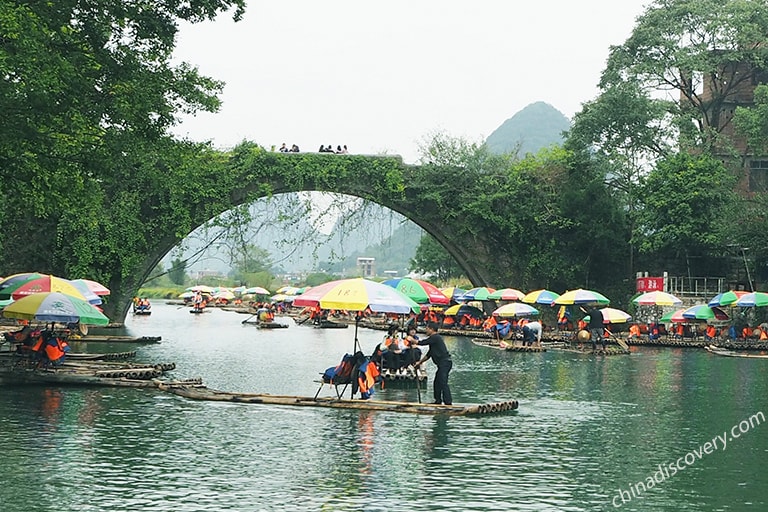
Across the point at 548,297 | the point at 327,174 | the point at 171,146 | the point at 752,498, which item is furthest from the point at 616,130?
the point at 752,498

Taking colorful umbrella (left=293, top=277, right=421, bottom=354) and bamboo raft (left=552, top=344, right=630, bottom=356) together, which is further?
bamboo raft (left=552, top=344, right=630, bottom=356)

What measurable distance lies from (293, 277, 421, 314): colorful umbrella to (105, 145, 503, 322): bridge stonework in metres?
24.5

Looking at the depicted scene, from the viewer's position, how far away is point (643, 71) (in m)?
44.9

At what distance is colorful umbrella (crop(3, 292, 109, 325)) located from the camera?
18.7m

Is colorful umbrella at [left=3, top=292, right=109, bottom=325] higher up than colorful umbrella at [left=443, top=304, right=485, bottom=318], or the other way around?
colorful umbrella at [left=443, top=304, right=485, bottom=318]

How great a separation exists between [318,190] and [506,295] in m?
9.62

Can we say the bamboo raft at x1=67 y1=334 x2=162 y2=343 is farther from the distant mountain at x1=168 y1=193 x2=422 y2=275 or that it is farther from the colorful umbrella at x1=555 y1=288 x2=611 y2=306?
the colorful umbrella at x1=555 y1=288 x2=611 y2=306

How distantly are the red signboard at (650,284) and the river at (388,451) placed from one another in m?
20.2

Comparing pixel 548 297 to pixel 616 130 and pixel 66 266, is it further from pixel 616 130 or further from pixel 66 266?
pixel 66 266

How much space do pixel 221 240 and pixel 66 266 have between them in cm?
643

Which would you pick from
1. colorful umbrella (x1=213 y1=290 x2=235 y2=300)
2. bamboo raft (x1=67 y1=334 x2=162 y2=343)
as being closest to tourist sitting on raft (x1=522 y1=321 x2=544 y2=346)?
bamboo raft (x1=67 y1=334 x2=162 y2=343)

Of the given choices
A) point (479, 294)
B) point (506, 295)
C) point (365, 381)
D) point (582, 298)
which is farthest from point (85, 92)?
point (479, 294)

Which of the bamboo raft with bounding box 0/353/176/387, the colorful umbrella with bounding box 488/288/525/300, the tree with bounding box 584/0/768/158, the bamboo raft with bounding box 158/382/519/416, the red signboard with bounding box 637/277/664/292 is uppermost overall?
the tree with bounding box 584/0/768/158

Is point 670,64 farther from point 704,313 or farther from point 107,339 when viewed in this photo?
point 107,339
